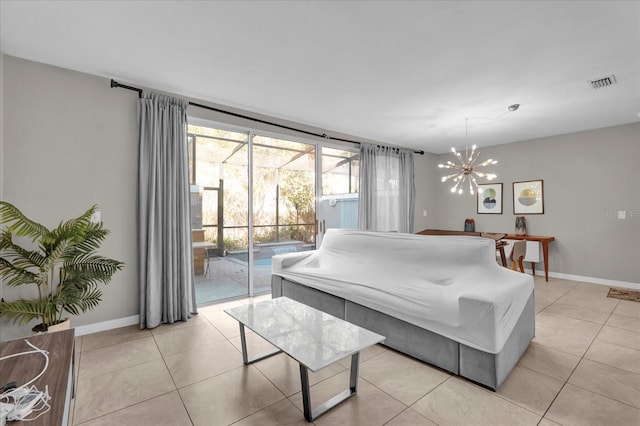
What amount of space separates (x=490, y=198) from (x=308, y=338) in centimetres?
542

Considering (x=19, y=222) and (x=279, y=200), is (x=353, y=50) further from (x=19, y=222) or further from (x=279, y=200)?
(x=19, y=222)

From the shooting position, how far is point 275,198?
4.39m

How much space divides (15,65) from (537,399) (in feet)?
15.5

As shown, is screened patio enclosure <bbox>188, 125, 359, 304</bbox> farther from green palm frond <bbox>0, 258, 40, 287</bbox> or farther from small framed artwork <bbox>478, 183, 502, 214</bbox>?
small framed artwork <bbox>478, 183, 502, 214</bbox>

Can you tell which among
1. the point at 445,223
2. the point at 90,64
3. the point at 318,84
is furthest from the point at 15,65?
the point at 445,223

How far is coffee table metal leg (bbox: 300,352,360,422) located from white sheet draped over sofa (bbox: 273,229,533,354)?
Result: 2.18 feet

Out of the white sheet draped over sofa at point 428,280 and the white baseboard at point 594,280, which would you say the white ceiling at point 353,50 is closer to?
the white sheet draped over sofa at point 428,280

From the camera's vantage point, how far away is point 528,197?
5457mm

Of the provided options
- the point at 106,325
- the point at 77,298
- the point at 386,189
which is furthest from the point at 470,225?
the point at 77,298

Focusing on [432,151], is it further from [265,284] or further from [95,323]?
[95,323]

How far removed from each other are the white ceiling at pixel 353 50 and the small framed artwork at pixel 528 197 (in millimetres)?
1714

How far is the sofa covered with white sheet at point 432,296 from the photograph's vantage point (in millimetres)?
2039

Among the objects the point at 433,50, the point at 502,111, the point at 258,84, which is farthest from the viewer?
the point at 502,111

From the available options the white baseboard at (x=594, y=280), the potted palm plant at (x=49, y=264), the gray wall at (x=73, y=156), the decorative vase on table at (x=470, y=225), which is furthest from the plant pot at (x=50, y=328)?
the white baseboard at (x=594, y=280)
